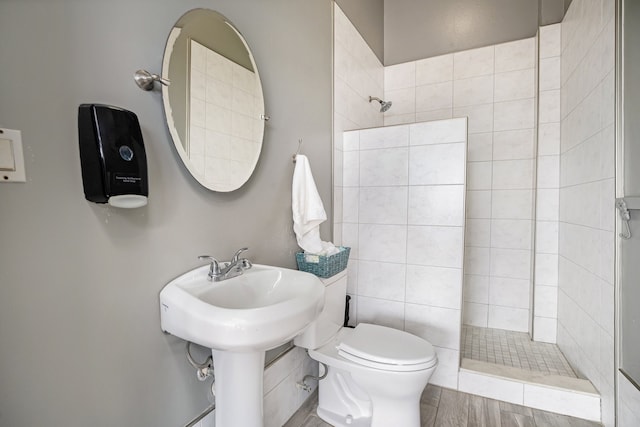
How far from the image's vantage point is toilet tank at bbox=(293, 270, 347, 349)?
1.46 m

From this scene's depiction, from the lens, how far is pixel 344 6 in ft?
6.82

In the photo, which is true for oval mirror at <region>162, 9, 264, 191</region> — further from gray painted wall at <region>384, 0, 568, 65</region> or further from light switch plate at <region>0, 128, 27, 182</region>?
gray painted wall at <region>384, 0, 568, 65</region>

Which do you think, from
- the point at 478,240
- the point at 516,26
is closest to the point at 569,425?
the point at 478,240

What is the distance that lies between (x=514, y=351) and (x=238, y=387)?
78.0 inches

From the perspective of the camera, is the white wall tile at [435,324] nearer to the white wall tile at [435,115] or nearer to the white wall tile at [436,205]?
the white wall tile at [436,205]

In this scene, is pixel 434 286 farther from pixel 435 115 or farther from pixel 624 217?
pixel 435 115

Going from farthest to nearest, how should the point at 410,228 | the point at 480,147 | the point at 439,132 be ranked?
the point at 480,147 < the point at 410,228 < the point at 439,132

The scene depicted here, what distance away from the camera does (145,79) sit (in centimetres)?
89

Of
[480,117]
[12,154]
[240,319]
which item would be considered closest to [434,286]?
[240,319]

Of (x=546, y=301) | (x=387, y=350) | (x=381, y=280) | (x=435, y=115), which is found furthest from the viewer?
(x=435, y=115)

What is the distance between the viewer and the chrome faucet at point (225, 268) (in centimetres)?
104

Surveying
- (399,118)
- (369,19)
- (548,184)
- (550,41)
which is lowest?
(548,184)

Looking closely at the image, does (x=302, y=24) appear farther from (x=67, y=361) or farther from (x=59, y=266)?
(x=67, y=361)

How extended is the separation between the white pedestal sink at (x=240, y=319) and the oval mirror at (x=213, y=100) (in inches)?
14.7
